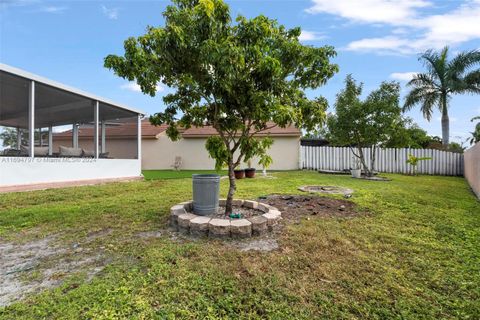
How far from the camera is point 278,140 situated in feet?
52.7

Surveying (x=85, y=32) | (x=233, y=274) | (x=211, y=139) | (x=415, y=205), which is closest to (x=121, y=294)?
(x=233, y=274)

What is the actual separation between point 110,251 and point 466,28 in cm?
1091

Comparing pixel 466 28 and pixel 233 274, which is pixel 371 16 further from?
pixel 233 274

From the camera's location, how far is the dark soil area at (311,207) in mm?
4520

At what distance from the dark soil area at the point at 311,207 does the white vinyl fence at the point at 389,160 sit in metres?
10.5

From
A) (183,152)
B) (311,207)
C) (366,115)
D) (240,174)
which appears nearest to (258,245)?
(311,207)

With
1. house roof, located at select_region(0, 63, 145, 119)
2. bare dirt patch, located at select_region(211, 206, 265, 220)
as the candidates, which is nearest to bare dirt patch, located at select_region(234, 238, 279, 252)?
bare dirt patch, located at select_region(211, 206, 265, 220)

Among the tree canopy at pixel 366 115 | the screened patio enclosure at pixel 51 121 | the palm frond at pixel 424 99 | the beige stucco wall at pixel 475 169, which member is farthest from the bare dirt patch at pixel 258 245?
the palm frond at pixel 424 99

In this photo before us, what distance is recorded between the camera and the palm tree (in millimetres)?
15977

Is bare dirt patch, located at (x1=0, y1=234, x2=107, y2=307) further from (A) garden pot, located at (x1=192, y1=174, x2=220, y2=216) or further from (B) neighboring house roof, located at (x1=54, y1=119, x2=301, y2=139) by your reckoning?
(B) neighboring house roof, located at (x1=54, y1=119, x2=301, y2=139)

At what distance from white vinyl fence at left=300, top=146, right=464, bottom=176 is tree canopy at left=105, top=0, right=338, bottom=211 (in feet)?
40.8

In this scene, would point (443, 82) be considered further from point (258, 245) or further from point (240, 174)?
point (258, 245)

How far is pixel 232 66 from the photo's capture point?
298cm

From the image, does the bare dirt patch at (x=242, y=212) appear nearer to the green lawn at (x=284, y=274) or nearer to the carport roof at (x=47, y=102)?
the green lawn at (x=284, y=274)
